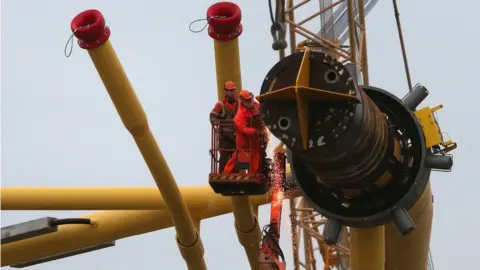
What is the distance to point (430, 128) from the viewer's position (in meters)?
9.19

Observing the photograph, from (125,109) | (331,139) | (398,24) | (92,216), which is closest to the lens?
(331,139)

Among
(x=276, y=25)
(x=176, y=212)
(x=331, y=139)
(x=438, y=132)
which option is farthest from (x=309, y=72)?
(x=176, y=212)

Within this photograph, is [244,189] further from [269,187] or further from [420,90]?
[420,90]

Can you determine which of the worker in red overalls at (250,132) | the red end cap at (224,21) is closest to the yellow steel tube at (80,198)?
the worker in red overalls at (250,132)

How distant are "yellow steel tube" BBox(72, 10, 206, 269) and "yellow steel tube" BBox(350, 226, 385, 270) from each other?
3474 mm

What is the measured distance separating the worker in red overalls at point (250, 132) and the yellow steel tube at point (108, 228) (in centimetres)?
223

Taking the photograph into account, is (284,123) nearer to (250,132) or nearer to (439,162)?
(439,162)

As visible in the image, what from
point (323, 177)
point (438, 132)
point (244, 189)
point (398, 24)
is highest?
point (398, 24)

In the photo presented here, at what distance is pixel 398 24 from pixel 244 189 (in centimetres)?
1023

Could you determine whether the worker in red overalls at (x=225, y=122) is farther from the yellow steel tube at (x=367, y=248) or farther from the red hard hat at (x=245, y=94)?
the yellow steel tube at (x=367, y=248)

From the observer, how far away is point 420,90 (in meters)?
9.48

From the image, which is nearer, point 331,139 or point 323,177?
point 331,139

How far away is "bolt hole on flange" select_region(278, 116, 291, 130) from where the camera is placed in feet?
25.2

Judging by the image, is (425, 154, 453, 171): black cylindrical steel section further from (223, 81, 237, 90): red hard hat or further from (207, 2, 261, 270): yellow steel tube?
(223, 81, 237, 90): red hard hat
